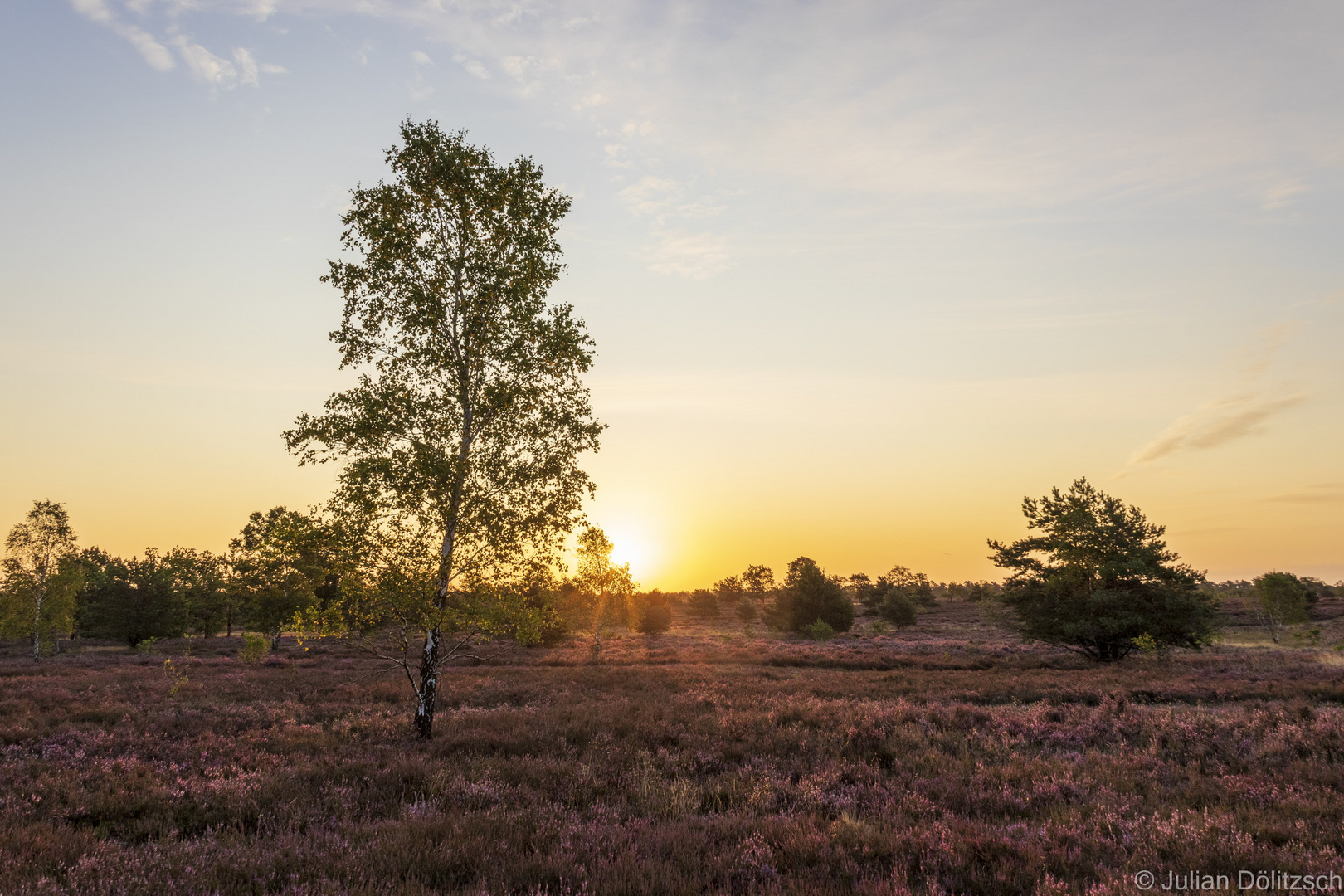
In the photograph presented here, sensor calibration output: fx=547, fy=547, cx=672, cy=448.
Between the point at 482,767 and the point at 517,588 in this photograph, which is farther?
the point at 517,588

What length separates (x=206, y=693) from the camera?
66.1ft

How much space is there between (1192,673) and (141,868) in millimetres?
32119

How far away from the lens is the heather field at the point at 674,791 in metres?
5.34

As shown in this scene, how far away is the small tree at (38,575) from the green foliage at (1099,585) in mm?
67108

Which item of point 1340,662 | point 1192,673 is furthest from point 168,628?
point 1340,662

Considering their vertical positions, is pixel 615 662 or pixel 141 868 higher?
pixel 141 868

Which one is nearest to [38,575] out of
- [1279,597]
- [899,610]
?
[899,610]

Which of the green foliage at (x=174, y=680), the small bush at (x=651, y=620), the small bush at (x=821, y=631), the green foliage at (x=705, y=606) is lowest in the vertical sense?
the green foliage at (x=705, y=606)

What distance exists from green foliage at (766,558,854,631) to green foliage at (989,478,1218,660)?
2900 centimetres

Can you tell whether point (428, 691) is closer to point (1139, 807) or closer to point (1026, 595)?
point (1139, 807)

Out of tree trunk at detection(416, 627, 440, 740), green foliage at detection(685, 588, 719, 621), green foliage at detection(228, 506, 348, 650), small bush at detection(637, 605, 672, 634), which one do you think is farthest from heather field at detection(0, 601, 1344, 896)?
green foliage at detection(685, 588, 719, 621)

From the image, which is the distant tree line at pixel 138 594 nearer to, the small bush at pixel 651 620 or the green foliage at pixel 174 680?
the green foliage at pixel 174 680

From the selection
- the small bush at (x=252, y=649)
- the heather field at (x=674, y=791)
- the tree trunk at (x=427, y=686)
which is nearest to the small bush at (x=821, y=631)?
the heather field at (x=674, y=791)

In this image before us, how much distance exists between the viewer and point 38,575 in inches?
1629
